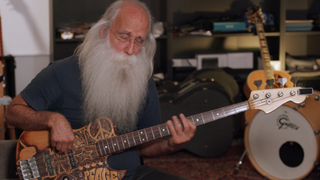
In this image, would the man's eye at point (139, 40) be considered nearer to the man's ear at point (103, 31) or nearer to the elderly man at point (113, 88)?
the elderly man at point (113, 88)

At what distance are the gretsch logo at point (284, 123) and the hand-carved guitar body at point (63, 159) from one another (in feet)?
4.51

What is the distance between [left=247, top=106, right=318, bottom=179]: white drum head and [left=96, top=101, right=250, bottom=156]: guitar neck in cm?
107

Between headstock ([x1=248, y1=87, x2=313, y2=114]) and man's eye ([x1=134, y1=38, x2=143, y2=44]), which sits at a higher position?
man's eye ([x1=134, y1=38, x2=143, y2=44])

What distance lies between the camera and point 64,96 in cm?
140

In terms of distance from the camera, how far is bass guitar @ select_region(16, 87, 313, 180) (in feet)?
3.98

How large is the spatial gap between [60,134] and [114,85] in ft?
1.19

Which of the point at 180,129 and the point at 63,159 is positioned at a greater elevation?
the point at 180,129

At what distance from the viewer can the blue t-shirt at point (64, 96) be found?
1319mm

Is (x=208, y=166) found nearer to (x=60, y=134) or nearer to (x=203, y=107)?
(x=203, y=107)

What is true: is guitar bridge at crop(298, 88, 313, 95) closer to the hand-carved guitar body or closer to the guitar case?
the hand-carved guitar body

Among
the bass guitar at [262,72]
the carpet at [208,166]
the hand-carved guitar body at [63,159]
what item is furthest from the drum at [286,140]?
the hand-carved guitar body at [63,159]

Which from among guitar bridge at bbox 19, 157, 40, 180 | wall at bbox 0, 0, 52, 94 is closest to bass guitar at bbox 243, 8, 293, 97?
guitar bridge at bbox 19, 157, 40, 180

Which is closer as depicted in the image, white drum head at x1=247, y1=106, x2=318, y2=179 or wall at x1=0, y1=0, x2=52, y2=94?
white drum head at x1=247, y1=106, x2=318, y2=179

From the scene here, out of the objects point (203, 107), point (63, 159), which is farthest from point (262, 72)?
point (63, 159)
